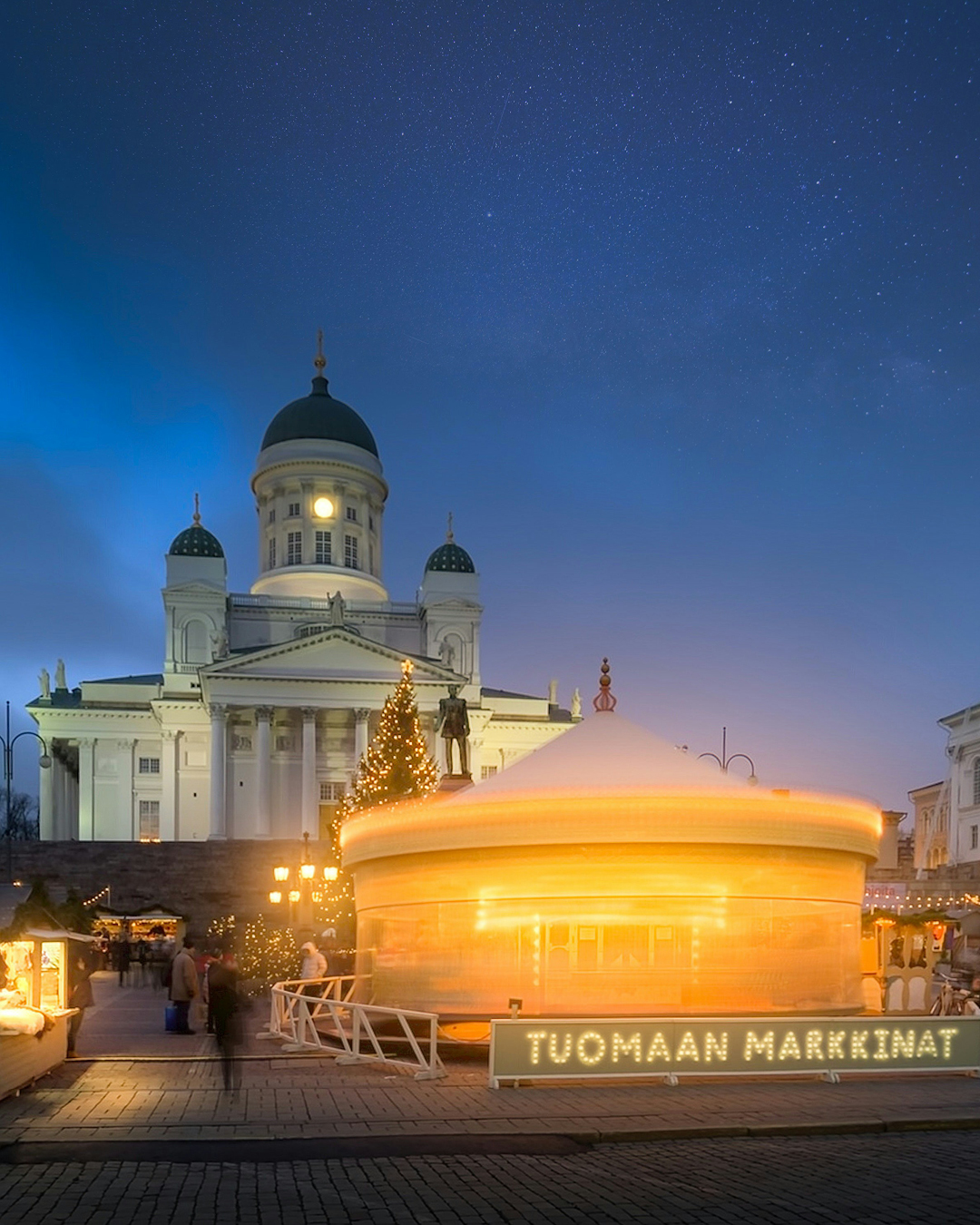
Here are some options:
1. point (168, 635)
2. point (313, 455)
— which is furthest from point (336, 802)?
point (313, 455)

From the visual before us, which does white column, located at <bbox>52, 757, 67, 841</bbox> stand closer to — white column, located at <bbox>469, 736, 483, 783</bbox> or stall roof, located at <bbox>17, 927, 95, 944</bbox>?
white column, located at <bbox>469, 736, 483, 783</bbox>

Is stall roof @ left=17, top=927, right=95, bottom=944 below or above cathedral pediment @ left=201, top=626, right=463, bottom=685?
below

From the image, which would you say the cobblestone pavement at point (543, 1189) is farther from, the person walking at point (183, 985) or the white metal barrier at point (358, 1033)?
the person walking at point (183, 985)

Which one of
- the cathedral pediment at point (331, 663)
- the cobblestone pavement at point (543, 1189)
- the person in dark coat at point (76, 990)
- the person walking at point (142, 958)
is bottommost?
the person walking at point (142, 958)

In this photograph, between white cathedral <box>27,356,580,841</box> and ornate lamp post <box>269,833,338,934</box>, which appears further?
white cathedral <box>27,356,580,841</box>

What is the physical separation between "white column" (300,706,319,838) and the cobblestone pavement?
64.9m

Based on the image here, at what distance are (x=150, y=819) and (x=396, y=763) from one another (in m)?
40.4

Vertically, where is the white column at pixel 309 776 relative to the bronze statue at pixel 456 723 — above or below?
below

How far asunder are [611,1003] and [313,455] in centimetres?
7590

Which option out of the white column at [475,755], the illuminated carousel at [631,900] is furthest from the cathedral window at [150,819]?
the illuminated carousel at [631,900]

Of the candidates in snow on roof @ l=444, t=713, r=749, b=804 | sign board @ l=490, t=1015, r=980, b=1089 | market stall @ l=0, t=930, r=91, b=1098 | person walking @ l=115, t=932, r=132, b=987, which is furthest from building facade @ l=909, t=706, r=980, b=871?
market stall @ l=0, t=930, r=91, b=1098

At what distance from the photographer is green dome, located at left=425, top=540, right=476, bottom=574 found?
86.0 metres

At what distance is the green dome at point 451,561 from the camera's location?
282ft

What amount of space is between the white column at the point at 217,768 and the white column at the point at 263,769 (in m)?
2.14
